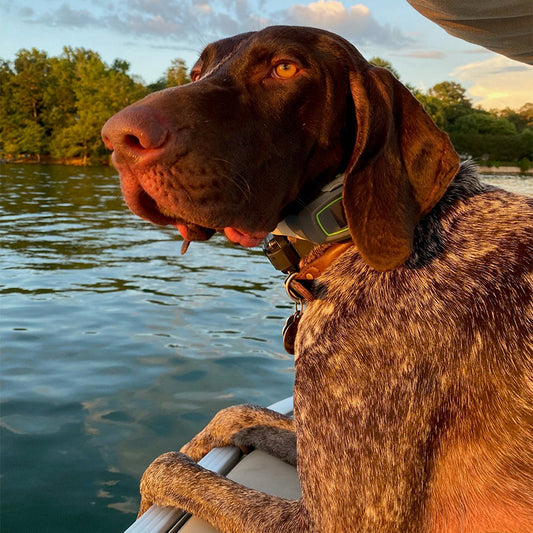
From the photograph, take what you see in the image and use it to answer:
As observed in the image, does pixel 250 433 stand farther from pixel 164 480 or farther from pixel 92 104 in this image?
pixel 92 104

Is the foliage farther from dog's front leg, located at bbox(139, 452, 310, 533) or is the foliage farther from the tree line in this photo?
dog's front leg, located at bbox(139, 452, 310, 533)

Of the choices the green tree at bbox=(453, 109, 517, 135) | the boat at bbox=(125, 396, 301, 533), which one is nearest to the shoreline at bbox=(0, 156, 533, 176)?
the green tree at bbox=(453, 109, 517, 135)

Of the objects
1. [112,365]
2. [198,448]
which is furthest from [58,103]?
[198,448]

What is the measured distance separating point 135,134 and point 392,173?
3.38ft

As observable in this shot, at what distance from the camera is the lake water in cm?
487

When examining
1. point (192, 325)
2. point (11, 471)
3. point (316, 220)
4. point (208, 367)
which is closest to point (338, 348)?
point (316, 220)

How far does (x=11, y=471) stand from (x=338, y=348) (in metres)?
3.60

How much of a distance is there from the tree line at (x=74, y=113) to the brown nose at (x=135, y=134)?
74009 mm

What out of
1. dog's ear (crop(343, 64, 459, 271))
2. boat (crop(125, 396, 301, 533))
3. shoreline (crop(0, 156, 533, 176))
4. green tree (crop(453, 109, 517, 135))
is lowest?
shoreline (crop(0, 156, 533, 176))

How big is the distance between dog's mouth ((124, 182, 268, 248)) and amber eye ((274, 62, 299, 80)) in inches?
26.1

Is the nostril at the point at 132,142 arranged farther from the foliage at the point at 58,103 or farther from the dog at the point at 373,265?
the foliage at the point at 58,103

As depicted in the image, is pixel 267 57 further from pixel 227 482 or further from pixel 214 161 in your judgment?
pixel 227 482

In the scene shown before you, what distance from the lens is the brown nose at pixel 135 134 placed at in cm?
216

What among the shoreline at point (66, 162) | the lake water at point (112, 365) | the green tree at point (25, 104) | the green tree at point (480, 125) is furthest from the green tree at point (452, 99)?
the lake water at point (112, 365)
